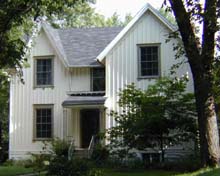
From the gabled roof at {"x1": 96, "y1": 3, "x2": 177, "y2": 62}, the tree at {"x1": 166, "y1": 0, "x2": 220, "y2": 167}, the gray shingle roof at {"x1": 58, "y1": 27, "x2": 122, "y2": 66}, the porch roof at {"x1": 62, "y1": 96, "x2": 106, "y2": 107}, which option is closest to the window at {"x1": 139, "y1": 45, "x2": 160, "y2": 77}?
the gabled roof at {"x1": 96, "y1": 3, "x2": 177, "y2": 62}

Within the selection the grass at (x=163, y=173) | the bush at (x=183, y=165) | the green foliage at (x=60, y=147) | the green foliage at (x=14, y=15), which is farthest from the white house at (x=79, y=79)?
the green foliage at (x=14, y=15)

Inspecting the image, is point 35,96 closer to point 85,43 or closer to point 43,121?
point 43,121

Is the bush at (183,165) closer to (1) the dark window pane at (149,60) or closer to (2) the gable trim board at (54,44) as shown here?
(1) the dark window pane at (149,60)

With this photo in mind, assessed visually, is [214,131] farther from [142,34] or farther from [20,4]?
[142,34]

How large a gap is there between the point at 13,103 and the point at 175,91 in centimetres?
1165

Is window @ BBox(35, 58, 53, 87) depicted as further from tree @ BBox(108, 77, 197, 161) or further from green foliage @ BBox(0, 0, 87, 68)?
green foliage @ BBox(0, 0, 87, 68)

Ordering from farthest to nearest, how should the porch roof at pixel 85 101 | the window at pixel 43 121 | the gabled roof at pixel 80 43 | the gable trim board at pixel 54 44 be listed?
the window at pixel 43 121 < the gabled roof at pixel 80 43 < the gable trim board at pixel 54 44 < the porch roof at pixel 85 101

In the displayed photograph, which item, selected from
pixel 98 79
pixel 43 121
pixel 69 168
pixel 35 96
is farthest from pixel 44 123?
pixel 69 168

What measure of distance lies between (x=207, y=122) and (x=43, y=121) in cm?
1547

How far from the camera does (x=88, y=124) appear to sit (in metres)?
28.0

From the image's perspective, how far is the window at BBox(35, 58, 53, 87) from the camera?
28625 millimetres

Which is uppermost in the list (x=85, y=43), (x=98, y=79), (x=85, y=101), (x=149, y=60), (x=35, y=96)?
(x=85, y=43)

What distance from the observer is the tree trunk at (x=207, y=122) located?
14711mm

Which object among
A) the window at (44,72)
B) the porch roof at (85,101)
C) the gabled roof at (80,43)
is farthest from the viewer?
the window at (44,72)
